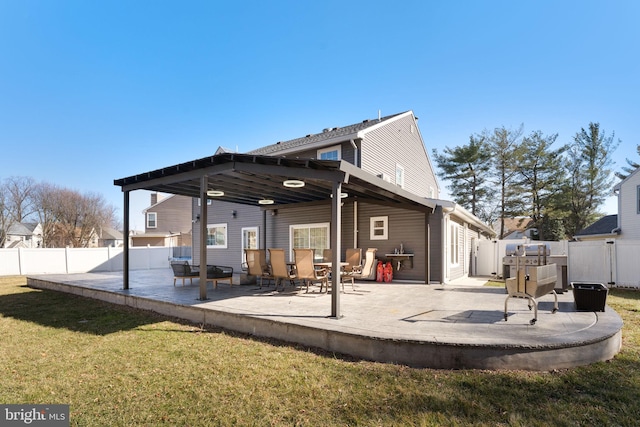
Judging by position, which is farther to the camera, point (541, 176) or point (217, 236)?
point (541, 176)

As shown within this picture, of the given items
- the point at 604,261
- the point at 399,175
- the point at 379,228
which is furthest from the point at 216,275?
the point at 604,261

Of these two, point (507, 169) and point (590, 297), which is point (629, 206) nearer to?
point (507, 169)

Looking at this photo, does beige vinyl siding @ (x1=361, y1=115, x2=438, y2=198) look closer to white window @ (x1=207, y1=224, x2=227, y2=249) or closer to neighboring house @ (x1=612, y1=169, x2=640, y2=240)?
white window @ (x1=207, y1=224, x2=227, y2=249)

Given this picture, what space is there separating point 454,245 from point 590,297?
6270 millimetres

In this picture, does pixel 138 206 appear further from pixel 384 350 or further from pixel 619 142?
pixel 619 142

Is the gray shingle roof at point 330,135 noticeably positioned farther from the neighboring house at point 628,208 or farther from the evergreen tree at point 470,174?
the evergreen tree at point 470,174

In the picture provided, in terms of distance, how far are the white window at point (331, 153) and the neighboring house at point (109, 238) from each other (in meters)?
32.9

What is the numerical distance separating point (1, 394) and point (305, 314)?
361cm

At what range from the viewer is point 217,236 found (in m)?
→ 15.4

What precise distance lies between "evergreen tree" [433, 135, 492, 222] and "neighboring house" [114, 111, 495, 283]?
10.9m

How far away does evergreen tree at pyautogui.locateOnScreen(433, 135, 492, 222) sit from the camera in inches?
986

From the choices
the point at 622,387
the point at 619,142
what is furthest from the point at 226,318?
the point at 619,142

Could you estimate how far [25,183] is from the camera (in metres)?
29.8

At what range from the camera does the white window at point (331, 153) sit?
1140cm
